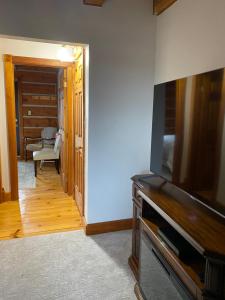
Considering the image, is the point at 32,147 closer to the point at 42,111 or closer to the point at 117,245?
the point at 42,111

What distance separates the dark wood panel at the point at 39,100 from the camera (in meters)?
6.11

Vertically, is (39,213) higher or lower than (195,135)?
lower

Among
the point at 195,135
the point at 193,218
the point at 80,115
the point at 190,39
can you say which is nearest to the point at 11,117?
the point at 80,115

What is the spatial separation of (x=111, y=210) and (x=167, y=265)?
142cm

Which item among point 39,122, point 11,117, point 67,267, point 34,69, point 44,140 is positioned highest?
point 34,69

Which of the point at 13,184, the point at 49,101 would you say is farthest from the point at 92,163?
the point at 49,101

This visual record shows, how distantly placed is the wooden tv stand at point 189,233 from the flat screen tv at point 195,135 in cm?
9

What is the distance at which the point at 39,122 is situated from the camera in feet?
20.7

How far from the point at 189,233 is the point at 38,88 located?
5879mm

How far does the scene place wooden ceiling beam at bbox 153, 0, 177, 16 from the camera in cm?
220

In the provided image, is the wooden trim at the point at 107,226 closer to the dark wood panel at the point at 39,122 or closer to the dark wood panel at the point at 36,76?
the dark wood panel at the point at 39,122

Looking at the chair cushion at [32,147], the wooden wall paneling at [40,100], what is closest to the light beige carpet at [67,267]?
the chair cushion at [32,147]

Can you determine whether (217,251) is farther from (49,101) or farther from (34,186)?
(49,101)

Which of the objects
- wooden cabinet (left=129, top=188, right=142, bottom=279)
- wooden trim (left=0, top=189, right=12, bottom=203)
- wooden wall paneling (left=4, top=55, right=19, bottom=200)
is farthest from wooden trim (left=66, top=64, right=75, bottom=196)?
wooden cabinet (left=129, top=188, right=142, bottom=279)
